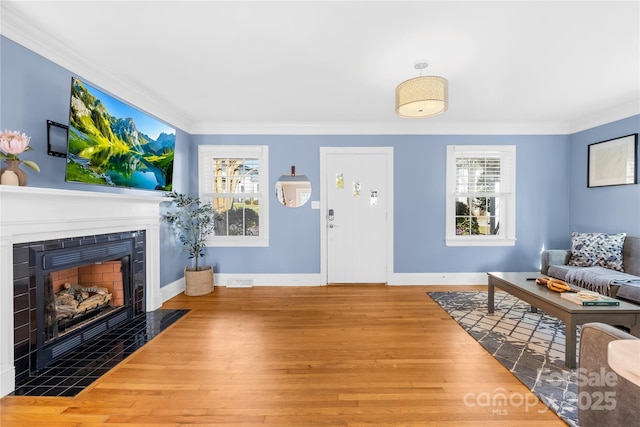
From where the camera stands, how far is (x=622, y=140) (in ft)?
11.5

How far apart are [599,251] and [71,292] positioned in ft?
18.2

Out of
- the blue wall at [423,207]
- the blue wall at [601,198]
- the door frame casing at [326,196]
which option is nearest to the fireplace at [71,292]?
the blue wall at [423,207]

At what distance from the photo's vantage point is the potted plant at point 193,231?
379 centimetres

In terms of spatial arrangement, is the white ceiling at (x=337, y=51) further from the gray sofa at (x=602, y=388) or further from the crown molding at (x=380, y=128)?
the gray sofa at (x=602, y=388)

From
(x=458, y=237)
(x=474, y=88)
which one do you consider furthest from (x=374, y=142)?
(x=458, y=237)

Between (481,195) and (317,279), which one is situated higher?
(481,195)

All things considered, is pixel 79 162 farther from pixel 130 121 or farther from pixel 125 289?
pixel 125 289

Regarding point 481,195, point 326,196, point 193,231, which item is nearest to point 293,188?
point 326,196

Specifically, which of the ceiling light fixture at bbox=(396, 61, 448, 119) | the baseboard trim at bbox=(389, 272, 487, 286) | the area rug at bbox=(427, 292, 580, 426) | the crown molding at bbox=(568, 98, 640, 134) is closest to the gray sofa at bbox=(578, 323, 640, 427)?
the area rug at bbox=(427, 292, 580, 426)

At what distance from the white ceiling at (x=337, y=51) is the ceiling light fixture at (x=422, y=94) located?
0.71 feet

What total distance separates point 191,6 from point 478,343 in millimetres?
3325

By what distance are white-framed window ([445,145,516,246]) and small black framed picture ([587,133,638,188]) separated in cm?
90

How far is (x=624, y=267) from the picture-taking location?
3.22 metres

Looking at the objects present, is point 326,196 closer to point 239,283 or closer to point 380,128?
point 380,128
